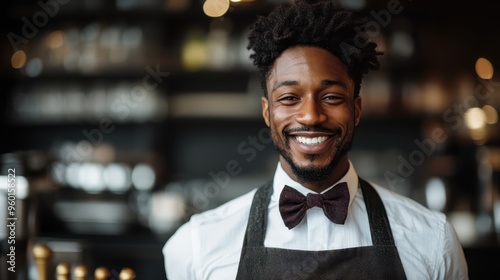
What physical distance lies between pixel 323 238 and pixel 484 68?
8.25 feet

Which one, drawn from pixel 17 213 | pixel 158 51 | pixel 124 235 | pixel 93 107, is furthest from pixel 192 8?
pixel 17 213

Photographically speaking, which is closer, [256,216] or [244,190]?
[256,216]

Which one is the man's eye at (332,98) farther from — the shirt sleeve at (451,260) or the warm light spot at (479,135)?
the warm light spot at (479,135)

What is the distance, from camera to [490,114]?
11.4 ft

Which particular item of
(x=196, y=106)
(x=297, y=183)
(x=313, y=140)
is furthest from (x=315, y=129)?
(x=196, y=106)

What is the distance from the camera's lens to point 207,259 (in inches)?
57.6

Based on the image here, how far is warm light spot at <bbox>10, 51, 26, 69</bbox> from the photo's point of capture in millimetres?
3750

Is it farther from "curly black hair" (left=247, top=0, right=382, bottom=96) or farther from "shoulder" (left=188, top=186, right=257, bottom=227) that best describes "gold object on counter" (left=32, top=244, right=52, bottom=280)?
"curly black hair" (left=247, top=0, right=382, bottom=96)

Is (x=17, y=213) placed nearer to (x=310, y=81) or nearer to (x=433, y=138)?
(x=310, y=81)

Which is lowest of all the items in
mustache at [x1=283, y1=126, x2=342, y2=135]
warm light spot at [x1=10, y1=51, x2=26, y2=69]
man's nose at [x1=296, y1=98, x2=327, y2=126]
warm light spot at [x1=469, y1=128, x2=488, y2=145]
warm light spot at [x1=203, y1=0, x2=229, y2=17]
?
warm light spot at [x1=469, y1=128, x2=488, y2=145]

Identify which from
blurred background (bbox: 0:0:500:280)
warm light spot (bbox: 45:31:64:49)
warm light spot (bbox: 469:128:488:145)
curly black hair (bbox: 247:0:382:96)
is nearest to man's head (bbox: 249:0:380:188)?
curly black hair (bbox: 247:0:382:96)

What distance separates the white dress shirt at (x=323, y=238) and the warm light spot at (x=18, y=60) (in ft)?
8.45

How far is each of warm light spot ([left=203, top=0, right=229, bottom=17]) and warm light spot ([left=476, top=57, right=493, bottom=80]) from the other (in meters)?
1.40

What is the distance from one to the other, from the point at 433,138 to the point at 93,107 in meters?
1.88
